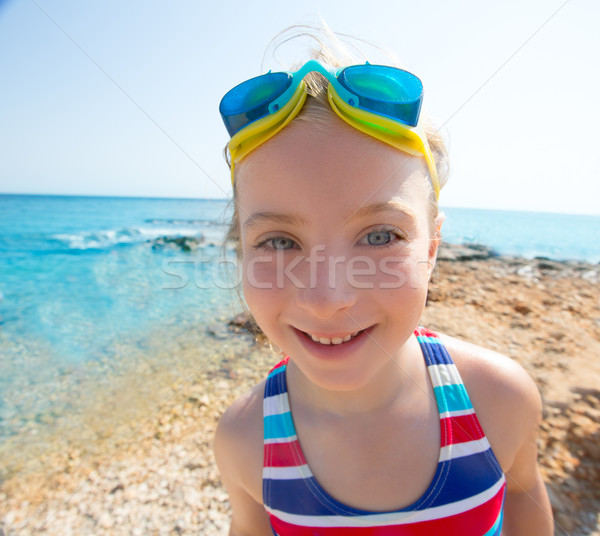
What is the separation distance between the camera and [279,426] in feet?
5.23

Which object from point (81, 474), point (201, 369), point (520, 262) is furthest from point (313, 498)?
point (520, 262)

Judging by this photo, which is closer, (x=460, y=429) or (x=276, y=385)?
(x=460, y=429)

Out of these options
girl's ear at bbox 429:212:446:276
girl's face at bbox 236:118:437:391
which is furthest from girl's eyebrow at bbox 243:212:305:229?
girl's ear at bbox 429:212:446:276

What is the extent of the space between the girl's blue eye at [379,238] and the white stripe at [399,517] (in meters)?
1.03

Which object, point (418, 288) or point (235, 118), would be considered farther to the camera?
point (235, 118)

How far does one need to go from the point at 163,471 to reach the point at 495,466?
3.03 metres

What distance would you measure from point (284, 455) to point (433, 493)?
60 cm

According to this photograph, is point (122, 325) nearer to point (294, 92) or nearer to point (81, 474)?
point (81, 474)

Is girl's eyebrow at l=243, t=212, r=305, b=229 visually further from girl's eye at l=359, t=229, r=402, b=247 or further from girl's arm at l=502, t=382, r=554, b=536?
girl's arm at l=502, t=382, r=554, b=536

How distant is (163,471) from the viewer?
338cm

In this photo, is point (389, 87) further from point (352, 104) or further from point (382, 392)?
point (382, 392)

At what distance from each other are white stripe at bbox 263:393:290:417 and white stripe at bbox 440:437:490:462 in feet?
2.19

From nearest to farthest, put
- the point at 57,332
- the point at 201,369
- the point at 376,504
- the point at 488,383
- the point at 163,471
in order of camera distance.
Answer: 1. the point at 376,504
2. the point at 488,383
3. the point at 163,471
4. the point at 201,369
5. the point at 57,332

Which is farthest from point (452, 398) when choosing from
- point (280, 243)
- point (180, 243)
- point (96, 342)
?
point (180, 243)
